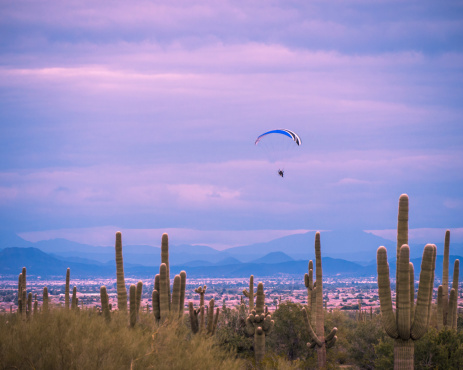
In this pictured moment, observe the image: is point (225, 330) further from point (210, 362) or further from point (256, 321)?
point (210, 362)

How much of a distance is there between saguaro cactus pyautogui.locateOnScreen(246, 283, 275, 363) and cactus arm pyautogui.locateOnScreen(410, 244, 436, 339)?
23.8 feet

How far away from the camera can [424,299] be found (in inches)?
671

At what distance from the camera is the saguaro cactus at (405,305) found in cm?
Answer: 1702

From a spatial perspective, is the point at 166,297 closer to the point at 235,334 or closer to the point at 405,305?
the point at 405,305

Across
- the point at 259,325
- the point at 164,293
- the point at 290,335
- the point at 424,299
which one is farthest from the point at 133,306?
the point at 290,335

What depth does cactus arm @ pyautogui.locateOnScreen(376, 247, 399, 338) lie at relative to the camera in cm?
1714

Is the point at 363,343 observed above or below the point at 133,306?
below

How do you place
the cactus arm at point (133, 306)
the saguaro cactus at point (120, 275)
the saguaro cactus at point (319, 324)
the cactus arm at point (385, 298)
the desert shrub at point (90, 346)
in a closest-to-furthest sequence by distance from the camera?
the desert shrub at point (90, 346)
the cactus arm at point (385, 298)
the cactus arm at point (133, 306)
the saguaro cactus at point (120, 275)
the saguaro cactus at point (319, 324)

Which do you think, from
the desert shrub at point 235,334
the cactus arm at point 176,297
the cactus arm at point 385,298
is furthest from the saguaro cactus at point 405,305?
the desert shrub at point 235,334

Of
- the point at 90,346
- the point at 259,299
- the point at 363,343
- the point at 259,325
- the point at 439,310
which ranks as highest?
the point at 259,299

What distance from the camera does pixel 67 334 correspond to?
47.8ft

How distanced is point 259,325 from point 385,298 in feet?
24.9

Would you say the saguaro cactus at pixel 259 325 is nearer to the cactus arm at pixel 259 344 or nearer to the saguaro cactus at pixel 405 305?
the cactus arm at pixel 259 344

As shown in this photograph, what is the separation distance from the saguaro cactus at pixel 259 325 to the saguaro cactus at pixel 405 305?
21.8ft
